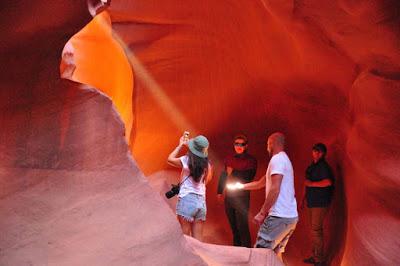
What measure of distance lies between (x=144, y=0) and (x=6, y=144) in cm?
402

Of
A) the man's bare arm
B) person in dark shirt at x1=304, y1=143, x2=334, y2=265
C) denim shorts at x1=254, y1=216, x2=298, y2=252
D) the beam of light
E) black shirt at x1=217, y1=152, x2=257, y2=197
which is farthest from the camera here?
the beam of light

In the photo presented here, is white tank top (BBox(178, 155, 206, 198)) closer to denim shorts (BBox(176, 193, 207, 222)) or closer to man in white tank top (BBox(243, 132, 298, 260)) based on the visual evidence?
denim shorts (BBox(176, 193, 207, 222))

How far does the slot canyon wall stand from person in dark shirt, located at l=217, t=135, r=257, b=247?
90 centimetres

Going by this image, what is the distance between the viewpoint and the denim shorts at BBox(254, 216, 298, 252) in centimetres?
→ 453

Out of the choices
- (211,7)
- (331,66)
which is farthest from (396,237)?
(211,7)

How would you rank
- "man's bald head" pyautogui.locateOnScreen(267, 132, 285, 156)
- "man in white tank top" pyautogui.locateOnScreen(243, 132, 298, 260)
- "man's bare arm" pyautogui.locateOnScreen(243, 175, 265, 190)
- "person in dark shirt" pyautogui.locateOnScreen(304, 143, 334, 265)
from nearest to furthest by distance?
1. "man in white tank top" pyautogui.locateOnScreen(243, 132, 298, 260)
2. "man's bald head" pyautogui.locateOnScreen(267, 132, 285, 156)
3. "man's bare arm" pyautogui.locateOnScreen(243, 175, 265, 190)
4. "person in dark shirt" pyautogui.locateOnScreen(304, 143, 334, 265)

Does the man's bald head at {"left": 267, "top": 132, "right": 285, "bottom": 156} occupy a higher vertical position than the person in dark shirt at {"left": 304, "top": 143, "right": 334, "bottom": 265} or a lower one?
higher

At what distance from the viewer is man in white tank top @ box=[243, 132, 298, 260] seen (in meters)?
4.43

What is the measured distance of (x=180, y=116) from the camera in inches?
291

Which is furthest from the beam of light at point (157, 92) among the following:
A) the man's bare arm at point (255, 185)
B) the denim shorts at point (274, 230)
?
the denim shorts at point (274, 230)

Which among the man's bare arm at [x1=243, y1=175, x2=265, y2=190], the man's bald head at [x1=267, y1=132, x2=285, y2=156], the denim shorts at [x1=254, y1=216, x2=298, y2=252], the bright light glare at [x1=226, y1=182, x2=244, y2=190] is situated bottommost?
the denim shorts at [x1=254, y1=216, x2=298, y2=252]

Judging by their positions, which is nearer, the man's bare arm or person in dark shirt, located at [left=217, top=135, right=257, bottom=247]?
the man's bare arm

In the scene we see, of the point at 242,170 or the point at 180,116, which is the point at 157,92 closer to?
the point at 180,116

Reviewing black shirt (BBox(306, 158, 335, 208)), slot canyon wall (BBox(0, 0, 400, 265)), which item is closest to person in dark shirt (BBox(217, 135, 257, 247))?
black shirt (BBox(306, 158, 335, 208))
